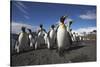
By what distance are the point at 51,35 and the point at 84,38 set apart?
1.80 feet

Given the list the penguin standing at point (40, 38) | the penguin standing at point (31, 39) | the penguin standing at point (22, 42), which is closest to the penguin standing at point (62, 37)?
the penguin standing at point (40, 38)

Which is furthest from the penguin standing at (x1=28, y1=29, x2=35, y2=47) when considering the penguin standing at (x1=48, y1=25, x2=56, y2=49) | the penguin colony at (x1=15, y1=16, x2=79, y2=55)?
the penguin standing at (x1=48, y1=25, x2=56, y2=49)

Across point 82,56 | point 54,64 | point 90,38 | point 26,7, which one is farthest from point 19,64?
point 90,38

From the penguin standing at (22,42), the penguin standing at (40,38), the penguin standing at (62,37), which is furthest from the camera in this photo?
the penguin standing at (62,37)

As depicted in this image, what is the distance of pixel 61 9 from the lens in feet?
9.69

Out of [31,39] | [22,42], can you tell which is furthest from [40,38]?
[22,42]

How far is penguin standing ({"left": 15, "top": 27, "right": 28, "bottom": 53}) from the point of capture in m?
2.70

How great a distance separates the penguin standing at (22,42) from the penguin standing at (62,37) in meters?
0.50

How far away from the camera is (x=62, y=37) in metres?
2.96

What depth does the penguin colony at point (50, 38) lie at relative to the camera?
2738mm

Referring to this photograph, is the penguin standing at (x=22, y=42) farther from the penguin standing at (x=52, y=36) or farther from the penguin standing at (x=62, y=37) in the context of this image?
the penguin standing at (x=62, y=37)

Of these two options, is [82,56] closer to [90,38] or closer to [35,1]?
[90,38]

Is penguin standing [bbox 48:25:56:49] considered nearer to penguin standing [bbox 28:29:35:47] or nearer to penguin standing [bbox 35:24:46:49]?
penguin standing [bbox 35:24:46:49]

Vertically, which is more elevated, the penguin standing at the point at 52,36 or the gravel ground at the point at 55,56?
the penguin standing at the point at 52,36
